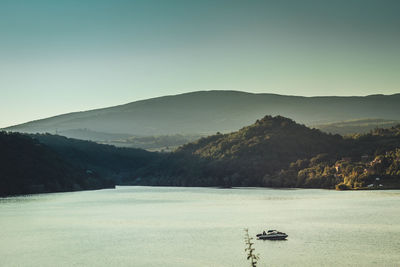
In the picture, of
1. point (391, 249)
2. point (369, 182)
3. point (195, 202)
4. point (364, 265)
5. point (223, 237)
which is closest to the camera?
point (364, 265)

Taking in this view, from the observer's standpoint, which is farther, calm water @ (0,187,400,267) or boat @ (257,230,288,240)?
boat @ (257,230,288,240)

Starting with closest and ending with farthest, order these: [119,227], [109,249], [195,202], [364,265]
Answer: [364,265] < [109,249] < [119,227] < [195,202]

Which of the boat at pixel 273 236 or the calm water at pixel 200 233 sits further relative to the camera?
the boat at pixel 273 236

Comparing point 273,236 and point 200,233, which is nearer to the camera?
point 273,236

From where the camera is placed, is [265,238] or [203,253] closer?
Result: [203,253]

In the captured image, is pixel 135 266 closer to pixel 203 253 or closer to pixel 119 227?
pixel 203 253

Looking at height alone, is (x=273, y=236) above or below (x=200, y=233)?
above

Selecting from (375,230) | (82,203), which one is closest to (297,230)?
Result: (375,230)
